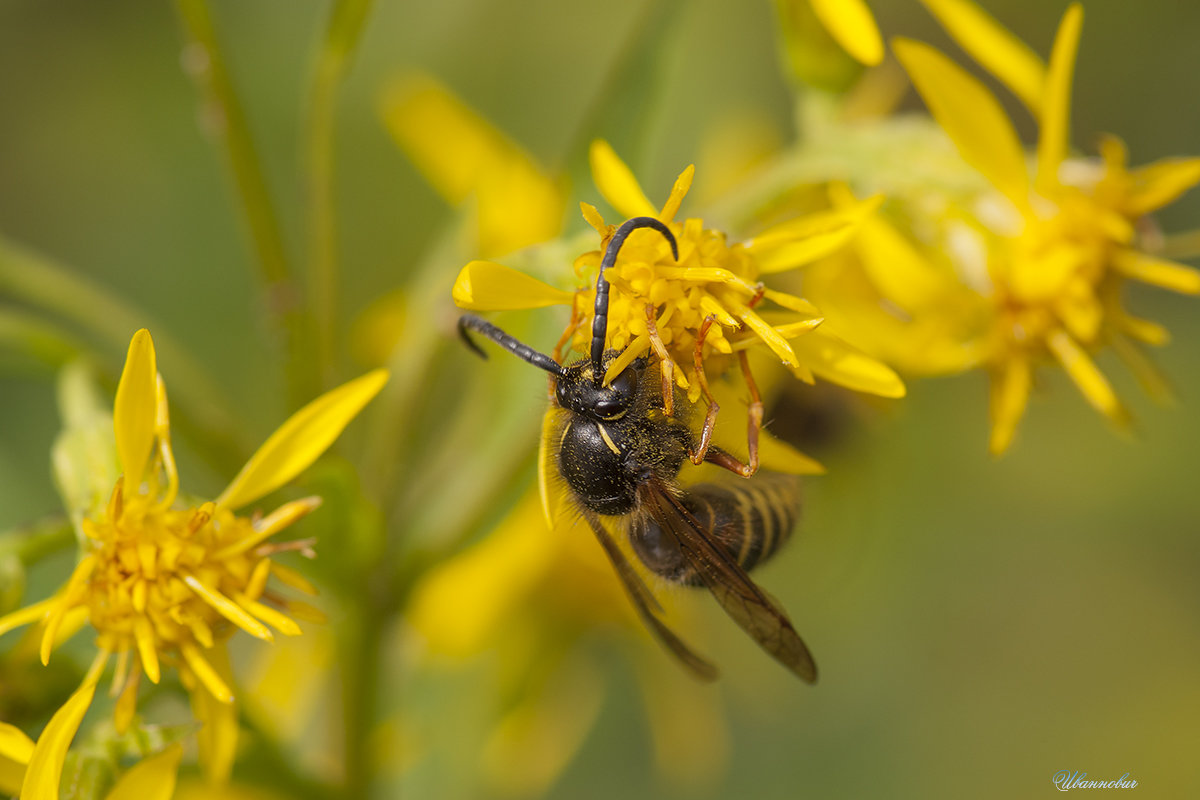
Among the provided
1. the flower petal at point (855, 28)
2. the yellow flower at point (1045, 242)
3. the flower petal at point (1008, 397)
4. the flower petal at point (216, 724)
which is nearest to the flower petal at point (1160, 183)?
the yellow flower at point (1045, 242)

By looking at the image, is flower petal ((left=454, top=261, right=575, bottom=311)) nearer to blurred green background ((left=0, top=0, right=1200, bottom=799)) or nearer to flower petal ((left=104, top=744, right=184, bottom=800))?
flower petal ((left=104, top=744, right=184, bottom=800))

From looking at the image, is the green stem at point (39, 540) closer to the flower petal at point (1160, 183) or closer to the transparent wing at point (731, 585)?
the transparent wing at point (731, 585)

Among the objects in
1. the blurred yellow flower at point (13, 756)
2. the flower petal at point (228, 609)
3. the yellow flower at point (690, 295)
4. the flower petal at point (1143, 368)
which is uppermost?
the flower petal at point (1143, 368)

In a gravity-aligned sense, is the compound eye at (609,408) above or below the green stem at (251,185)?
below

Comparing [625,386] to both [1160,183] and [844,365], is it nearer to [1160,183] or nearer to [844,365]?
[844,365]

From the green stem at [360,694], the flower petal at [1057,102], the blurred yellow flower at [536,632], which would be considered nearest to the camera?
the flower petal at [1057,102]

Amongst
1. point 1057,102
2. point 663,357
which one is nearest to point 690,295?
point 663,357

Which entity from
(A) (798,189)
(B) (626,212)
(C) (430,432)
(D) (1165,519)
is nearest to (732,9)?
(C) (430,432)
